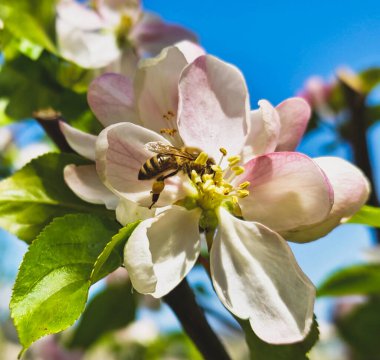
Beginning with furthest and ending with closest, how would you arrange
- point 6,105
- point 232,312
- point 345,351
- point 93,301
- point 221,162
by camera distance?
point 345,351 < point 93,301 < point 6,105 < point 221,162 < point 232,312

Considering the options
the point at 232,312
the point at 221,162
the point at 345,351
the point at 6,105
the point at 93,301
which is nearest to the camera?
the point at 232,312

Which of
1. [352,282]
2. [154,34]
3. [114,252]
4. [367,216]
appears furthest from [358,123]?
[114,252]

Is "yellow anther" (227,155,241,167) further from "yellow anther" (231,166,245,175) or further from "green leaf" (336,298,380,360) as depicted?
"green leaf" (336,298,380,360)

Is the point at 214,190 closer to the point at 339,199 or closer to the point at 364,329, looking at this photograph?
the point at 339,199

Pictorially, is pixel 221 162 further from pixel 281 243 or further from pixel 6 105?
pixel 6 105

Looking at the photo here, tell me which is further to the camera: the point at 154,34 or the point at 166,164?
the point at 154,34

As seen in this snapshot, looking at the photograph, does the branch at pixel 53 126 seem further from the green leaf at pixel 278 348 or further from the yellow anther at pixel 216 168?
the green leaf at pixel 278 348

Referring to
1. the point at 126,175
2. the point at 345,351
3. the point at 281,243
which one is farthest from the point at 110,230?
the point at 345,351
